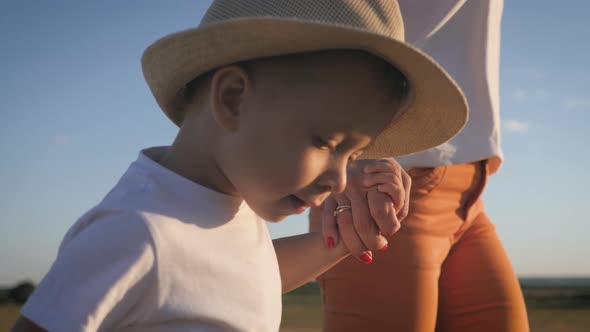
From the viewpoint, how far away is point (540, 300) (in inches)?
957

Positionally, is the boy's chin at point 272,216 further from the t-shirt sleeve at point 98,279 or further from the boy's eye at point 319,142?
the t-shirt sleeve at point 98,279

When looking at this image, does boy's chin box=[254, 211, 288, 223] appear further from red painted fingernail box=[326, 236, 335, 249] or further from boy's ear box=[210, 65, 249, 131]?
red painted fingernail box=[326, 236, 335, 249]

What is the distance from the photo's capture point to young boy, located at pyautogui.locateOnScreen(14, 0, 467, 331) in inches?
50.6

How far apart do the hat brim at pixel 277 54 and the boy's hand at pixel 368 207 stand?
21cm

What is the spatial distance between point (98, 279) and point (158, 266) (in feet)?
0.45

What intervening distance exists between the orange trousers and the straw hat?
84cm

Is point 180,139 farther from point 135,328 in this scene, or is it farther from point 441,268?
point 441,268

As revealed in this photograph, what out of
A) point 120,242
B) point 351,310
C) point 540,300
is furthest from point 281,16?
point 540,300

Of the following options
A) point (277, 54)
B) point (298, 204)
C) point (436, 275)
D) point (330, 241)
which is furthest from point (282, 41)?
point (436, 275)

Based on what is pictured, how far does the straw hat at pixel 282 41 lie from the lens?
1.37 metres

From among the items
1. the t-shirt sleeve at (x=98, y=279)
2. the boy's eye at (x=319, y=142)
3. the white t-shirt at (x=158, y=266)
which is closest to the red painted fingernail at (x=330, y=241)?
the white t-shirt at (x=158, y=266)

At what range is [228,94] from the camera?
1.49 m

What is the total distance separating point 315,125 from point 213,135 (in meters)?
0.28

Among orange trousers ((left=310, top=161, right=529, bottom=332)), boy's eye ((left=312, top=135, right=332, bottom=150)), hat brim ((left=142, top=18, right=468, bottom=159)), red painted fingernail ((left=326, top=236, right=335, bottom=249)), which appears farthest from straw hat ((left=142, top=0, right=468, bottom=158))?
orange trousers ((left=310, top=161, right=529, bottom=332))
